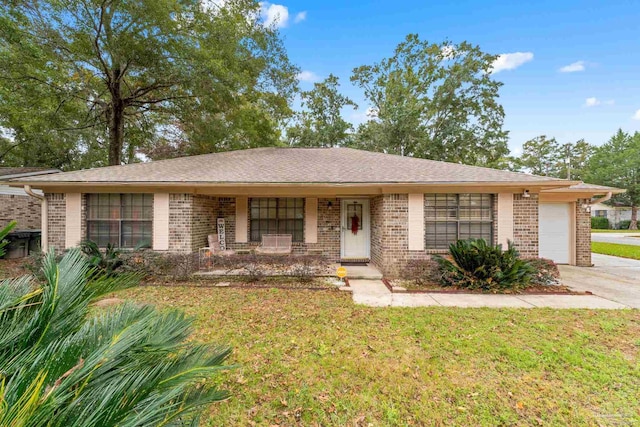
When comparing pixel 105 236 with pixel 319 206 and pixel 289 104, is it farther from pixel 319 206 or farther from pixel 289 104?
pixel 289 104

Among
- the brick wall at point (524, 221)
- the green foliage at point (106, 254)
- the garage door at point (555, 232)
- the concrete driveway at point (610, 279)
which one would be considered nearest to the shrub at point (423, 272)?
the brick wall at point (524, 221)

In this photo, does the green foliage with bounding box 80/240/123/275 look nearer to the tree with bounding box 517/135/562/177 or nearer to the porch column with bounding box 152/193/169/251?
the porch column with bounding box 152/193/169/251

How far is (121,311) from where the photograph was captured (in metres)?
1.37

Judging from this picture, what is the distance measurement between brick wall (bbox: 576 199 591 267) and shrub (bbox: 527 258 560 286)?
3.96 meters

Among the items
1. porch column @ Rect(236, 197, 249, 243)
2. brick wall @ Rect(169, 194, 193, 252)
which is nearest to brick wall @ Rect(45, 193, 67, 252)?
brick wall @ Rect(169, 194, 193, 252)

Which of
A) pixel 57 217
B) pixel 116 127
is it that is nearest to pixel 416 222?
pixel 57 217

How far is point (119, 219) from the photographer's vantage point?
25.6 feet

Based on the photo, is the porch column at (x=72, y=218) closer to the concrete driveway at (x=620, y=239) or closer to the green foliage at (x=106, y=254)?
the green foliage at (x=106, y=254)

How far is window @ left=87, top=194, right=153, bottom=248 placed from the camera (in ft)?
25.6

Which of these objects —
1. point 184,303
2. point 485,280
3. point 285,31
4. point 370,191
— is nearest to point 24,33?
point 285,31

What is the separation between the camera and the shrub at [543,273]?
21.6 ft

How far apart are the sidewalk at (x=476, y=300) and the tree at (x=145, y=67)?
9.43 m

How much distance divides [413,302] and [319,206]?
15.2 feet

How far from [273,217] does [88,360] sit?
8312 millimetres
